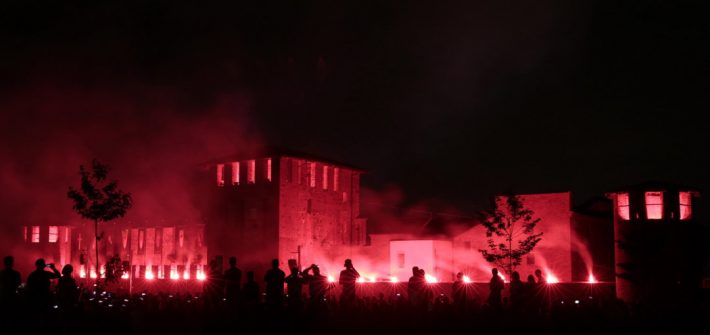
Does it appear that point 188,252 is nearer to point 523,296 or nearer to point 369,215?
point 369,215

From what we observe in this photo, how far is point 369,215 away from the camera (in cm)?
6019

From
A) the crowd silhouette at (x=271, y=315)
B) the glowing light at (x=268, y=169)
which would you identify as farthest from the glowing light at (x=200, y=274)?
the crowd silhouette at (x=271, y=315)

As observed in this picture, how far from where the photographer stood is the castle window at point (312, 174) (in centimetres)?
5000

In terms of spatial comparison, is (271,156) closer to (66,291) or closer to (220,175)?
(220,175)

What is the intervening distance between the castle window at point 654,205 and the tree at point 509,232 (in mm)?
5574

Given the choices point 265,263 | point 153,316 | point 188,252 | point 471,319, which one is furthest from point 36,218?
point 471,319

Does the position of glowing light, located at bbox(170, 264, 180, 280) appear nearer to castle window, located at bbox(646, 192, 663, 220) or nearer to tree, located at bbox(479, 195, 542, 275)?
tree, located at bbox(479, 195, 542, 275)

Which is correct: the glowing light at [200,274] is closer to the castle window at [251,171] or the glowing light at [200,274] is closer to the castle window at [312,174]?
the castle window at [251,171]

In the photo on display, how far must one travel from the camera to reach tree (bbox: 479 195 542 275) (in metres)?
37.9

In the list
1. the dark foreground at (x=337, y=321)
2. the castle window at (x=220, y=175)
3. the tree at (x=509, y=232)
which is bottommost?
the dark foreground at (x=337, y=321)

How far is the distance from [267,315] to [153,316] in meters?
3.12

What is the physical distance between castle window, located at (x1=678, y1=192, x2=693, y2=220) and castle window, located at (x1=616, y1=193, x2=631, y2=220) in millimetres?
2275

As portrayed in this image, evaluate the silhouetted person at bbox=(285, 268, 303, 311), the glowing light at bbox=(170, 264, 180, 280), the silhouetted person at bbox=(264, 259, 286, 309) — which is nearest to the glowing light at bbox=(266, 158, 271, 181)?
the glowing light at bbox=(170, 264, 180, 280)

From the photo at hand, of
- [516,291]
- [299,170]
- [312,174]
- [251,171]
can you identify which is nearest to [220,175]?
[251,171]
